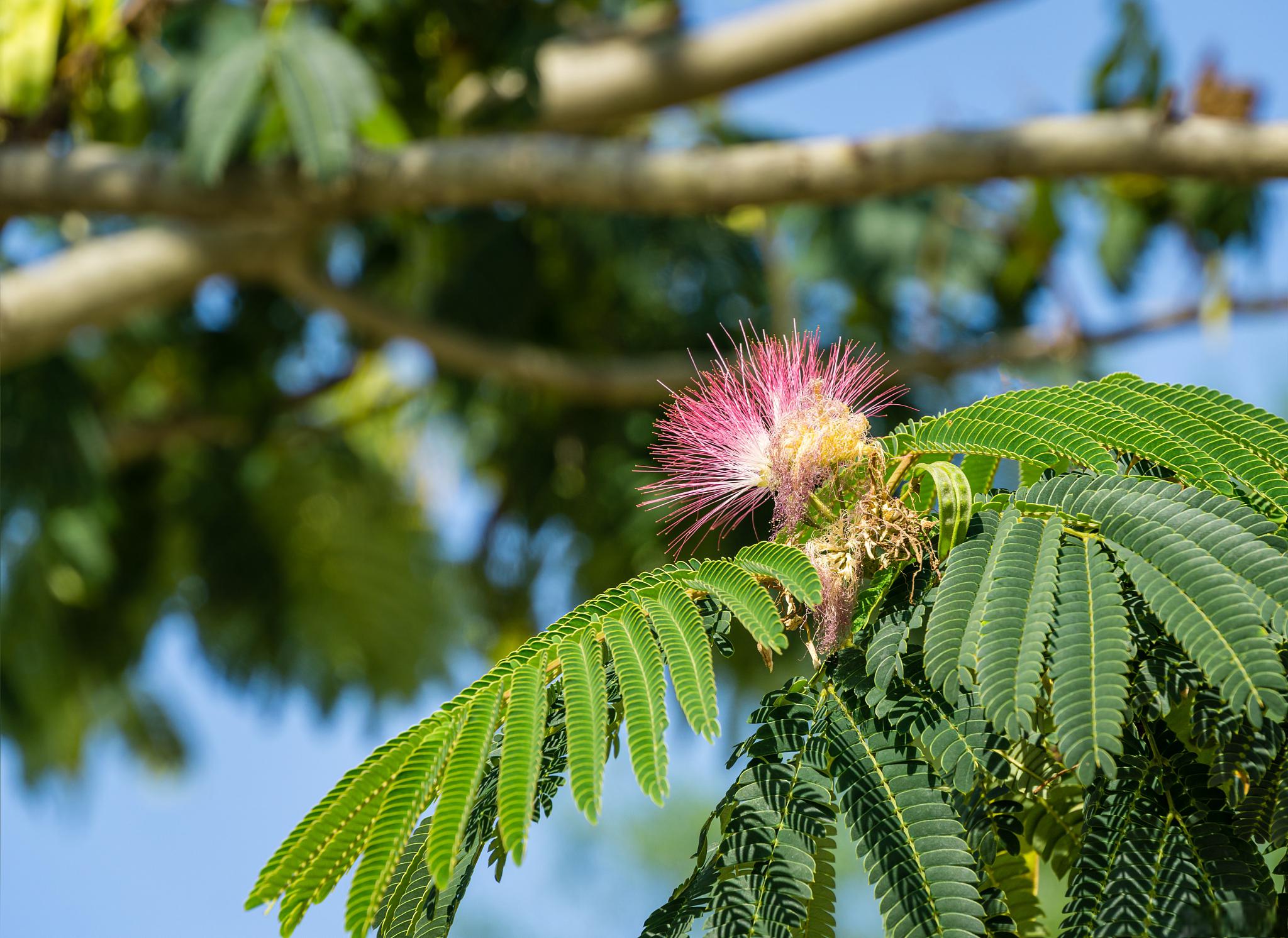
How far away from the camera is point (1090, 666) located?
1.28 metres

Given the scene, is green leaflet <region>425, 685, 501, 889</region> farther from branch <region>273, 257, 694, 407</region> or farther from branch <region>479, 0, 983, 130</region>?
branch <region>273, 257, 694, 407</region>

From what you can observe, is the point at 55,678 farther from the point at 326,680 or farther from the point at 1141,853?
the point at 1141,853

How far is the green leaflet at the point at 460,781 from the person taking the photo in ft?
4.25

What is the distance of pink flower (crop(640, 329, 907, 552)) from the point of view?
1590 mm

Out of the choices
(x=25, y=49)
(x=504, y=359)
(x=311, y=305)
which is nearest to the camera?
(x=25, y=49)

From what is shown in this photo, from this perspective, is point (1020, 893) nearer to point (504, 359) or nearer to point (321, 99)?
point (321, 99)

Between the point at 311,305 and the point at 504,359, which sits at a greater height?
the point at 311,305

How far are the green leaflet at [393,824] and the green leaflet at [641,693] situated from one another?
Result: 0.73 ft

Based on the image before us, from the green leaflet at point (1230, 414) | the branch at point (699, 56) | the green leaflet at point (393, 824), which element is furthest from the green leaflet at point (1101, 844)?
the branch at point (699, 56)

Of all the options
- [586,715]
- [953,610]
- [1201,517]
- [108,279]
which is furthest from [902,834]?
[108,279]

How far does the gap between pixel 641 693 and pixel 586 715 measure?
7 centimetres

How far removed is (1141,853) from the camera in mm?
1302

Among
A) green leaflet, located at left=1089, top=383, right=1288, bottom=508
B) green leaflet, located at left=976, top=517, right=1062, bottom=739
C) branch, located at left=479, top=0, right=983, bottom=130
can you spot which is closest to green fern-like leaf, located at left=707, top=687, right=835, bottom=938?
green leaflet, located at left=976, top=517, right=1062, bottom=739

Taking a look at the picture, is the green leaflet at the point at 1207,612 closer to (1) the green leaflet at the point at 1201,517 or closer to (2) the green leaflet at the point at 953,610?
(1) the green leaflet at the point at 1201,517
